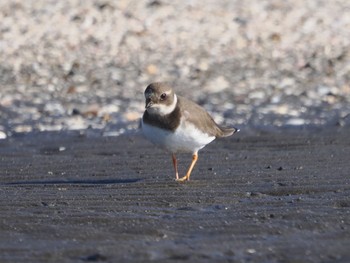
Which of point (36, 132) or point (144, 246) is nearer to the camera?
point (144, 246)

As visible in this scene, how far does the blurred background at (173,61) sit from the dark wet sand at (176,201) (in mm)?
1547

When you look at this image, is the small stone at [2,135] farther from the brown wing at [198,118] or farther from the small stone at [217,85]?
the small stone at [217,85]

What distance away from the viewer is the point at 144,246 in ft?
19.9

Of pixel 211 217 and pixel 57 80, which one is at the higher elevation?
pixel 57 80

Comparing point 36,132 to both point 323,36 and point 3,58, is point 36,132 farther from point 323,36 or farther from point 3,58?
point 323,36

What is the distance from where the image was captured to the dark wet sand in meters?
5.98

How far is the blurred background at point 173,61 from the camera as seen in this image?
12.8 metres

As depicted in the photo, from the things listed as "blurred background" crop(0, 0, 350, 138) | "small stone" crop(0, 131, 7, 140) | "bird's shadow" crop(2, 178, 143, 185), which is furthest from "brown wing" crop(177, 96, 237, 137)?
"small stone" crop(0, 131, 7, 140)

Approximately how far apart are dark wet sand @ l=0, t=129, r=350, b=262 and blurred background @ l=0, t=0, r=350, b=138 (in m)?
1.55

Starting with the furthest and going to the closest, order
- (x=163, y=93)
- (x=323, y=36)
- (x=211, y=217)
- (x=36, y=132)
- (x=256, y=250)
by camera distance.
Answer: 1. (x=323, y=36)
2. (x=36, y=132)
3. (x=163, y=93)
4. (x=211, y=217)
5. (x=256, y=250)

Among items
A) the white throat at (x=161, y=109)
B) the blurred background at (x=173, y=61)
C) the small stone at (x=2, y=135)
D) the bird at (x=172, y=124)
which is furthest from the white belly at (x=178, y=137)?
the small stone at (x=2, y=135)

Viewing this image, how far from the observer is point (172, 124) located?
28.4 ft

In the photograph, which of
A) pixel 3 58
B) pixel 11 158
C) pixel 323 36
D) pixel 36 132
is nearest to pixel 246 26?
pixel 323 36

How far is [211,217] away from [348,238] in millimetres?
1057
